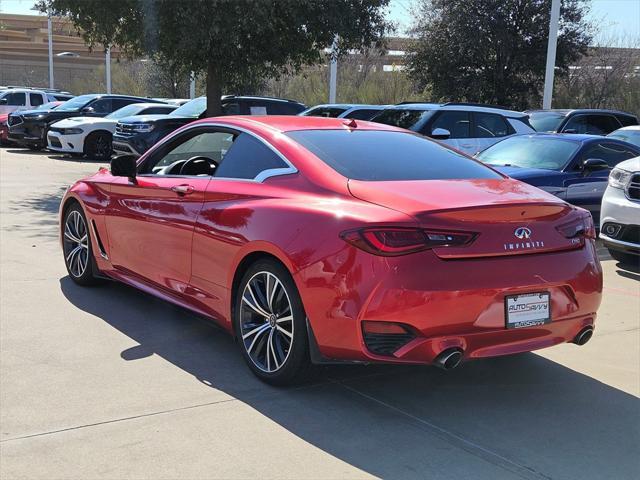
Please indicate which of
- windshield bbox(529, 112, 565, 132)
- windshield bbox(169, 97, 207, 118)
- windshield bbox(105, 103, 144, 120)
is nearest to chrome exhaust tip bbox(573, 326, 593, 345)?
windshield bbox(529, 112, 565, 132)

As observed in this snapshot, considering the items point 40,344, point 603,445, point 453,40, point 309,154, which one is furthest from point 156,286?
point 453,40

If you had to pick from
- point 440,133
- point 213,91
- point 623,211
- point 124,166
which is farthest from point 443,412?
point 213,91

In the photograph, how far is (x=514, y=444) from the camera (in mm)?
3713

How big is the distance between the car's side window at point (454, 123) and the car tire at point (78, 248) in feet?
24.6

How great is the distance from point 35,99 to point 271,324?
24.4 metres

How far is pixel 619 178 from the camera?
8039mm

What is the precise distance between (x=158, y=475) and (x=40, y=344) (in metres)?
2.07

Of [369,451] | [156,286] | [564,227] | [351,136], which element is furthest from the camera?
[156,286]

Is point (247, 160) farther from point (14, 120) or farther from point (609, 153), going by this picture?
point (14, 120)

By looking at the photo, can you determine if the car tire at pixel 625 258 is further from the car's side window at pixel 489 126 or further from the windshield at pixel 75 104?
the windshield at pixel 75 104

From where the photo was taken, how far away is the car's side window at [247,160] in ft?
15.1

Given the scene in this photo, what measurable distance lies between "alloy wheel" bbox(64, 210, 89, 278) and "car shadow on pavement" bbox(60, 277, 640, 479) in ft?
3.81

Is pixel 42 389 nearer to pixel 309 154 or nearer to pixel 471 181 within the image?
pixel 309 154

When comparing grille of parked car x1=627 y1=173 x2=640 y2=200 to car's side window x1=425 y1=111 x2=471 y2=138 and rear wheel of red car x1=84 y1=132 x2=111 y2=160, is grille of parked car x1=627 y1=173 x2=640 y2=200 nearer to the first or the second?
car's side window x1=425 y1=111 x2=471 y2=138
